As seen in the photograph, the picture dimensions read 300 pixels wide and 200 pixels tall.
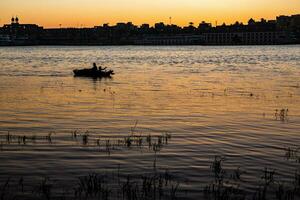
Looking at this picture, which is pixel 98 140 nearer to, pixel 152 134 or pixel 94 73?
pixel 152 134

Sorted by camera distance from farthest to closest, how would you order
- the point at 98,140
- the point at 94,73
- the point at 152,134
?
the point at 94,73 < the point at 152,134 < the point at 98,140

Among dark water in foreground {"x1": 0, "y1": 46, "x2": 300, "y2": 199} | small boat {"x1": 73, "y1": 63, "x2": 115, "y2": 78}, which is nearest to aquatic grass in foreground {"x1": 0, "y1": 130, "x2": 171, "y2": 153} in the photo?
dark water in foreground {"x1": 0, "y1": 46, "x2": 300, "y2": 199}

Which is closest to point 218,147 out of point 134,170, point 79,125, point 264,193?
point 134,170

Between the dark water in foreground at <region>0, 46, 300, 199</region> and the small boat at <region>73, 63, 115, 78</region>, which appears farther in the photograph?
the small boat at <region>73, 63, 115, 78</region>

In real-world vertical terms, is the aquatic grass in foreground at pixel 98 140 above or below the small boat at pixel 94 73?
below

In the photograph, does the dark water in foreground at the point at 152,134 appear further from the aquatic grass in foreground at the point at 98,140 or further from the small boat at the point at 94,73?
the small boat at the point at 94,73

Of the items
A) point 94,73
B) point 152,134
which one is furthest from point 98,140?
point 94,73

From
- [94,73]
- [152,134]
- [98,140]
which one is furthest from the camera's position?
[94,73]

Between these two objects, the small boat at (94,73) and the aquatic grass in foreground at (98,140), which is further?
the small boat at (94,73)

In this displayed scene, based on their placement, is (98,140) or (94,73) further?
(94,73)

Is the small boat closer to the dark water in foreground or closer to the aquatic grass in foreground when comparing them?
the dark water in foreground

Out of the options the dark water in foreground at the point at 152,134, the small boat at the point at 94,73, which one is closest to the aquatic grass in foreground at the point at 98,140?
the dark water in foreground at the point at 152,134

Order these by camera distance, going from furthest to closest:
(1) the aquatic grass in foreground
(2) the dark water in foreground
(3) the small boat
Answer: (3) the small boat, (1) the aquatic grass in foreground, (2) the dark water in foreground

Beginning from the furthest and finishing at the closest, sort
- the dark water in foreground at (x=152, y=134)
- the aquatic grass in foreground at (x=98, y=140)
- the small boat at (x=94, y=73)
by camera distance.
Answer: the small boat at (x=94, y=73) < the aquatic grass in foreground at (x=98, y=140) < the dark water in foreground at (x=152, y=134)
